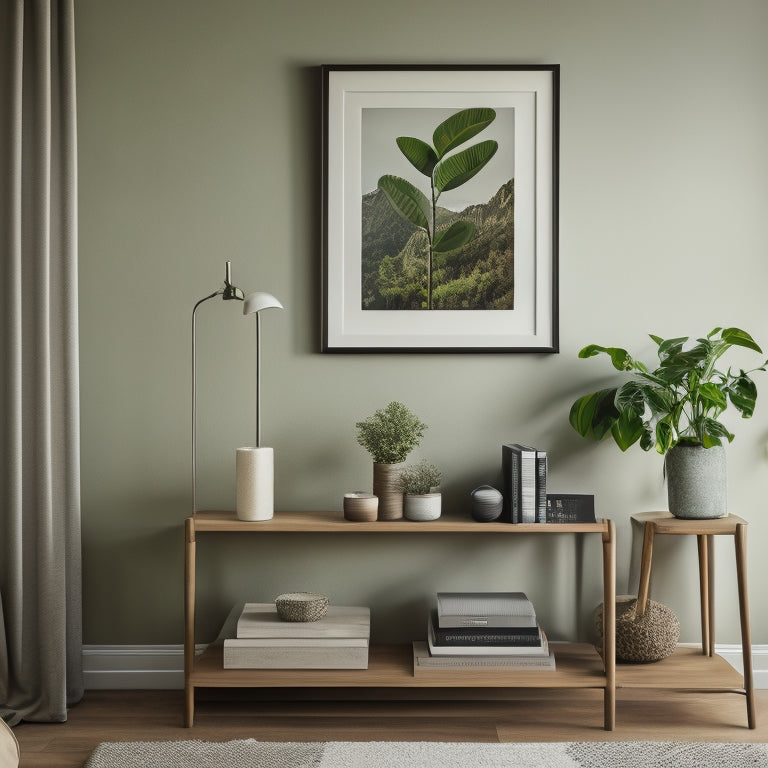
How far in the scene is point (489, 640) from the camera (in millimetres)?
2377

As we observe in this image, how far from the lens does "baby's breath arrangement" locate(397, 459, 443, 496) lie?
246 cm

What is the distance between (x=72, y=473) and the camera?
250 centimetres

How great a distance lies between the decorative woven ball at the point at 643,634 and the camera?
2.46 metres

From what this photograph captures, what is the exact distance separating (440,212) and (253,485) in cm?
112

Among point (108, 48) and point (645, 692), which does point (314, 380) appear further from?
point (645, 692)

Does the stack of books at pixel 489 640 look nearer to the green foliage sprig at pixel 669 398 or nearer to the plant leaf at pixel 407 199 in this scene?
the green foliage sprig at pixel 669 398

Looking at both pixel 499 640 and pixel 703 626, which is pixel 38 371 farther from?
pixel 703 626

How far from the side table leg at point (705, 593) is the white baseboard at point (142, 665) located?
0.14 meters

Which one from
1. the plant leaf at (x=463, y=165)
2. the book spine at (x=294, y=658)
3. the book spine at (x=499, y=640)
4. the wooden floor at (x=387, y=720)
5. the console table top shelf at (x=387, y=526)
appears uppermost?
the plant leaf at (x=463, y=165)

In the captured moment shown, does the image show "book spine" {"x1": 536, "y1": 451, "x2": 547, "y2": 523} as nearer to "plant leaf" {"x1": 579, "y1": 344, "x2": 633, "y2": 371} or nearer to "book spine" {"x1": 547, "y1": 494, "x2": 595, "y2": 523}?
"book spine" {"x1": 547, "y1": 494, "x2": 595, "y2": 523}

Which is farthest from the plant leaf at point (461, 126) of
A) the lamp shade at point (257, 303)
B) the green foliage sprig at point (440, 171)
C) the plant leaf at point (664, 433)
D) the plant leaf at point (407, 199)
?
the plant leaf at point (664, 433)

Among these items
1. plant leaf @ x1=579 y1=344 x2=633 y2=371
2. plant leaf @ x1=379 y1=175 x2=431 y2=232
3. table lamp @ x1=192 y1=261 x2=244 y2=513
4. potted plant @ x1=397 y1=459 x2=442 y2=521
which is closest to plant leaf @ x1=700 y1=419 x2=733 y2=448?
plant leaf @ x1=579 y1=344 x2=633 y2=371

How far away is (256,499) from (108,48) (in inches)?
64.7

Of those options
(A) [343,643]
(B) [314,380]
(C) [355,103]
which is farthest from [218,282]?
(A) [343,643]
